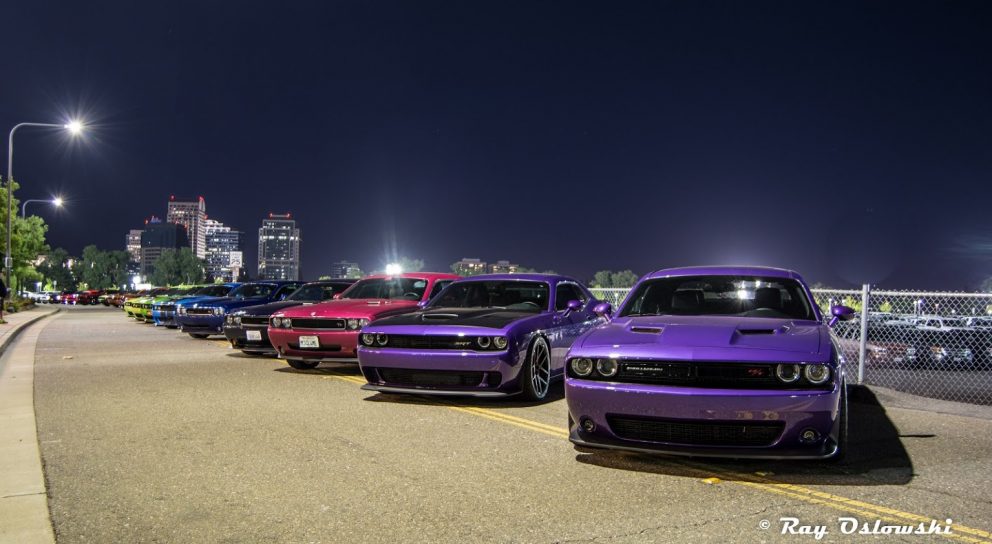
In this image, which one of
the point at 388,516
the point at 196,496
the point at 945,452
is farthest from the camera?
the point at 945,452

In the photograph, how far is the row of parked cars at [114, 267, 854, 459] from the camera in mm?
4328

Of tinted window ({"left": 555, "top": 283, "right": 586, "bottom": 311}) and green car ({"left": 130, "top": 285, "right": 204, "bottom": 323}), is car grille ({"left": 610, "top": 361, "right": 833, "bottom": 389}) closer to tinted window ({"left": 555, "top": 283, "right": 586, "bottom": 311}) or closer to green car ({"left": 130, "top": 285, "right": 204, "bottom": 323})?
tinted window ({"left": 555, "top": 283, "right": 586, "bottom": 311})

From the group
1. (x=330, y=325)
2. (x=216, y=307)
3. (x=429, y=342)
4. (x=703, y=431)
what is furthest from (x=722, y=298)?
(x=216, y=307)

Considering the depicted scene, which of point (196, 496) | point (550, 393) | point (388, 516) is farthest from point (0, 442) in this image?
point (550, 393)

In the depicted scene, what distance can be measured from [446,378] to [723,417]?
331 centimetres

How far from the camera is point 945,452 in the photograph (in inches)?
216

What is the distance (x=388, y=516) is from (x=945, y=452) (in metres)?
4.44

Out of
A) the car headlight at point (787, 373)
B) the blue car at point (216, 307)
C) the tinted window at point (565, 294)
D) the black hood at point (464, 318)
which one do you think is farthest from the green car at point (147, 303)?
the car headlight at point (787, 373)

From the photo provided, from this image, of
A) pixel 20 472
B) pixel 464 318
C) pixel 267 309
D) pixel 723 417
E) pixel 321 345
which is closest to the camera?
pixel 723 417

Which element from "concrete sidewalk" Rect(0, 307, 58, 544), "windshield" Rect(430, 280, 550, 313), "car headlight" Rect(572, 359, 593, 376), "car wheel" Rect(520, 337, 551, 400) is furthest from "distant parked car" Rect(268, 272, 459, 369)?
"car headlight" Rect(572, 359, 593, 376)

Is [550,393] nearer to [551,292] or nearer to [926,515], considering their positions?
[551,292]

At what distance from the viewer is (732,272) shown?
6.32 meters

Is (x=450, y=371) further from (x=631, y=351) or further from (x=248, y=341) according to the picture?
(x=248, y=341)

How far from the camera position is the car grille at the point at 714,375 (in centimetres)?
437
